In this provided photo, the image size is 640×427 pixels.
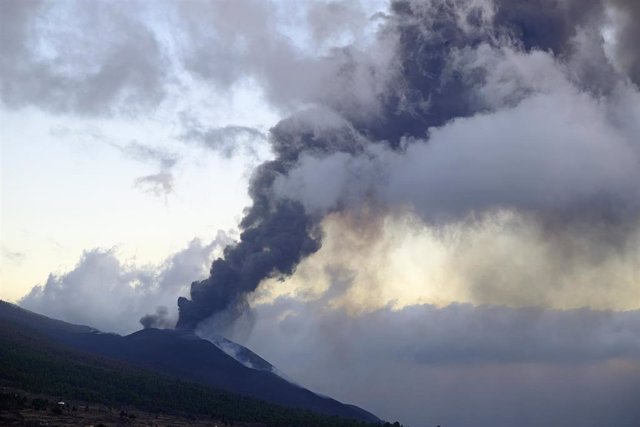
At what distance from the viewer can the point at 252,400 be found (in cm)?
19900

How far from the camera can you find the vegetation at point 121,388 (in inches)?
6068

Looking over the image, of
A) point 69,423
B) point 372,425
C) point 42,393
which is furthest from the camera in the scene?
point 372,425

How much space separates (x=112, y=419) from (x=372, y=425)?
73442mm

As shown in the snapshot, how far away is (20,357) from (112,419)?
1931 inches

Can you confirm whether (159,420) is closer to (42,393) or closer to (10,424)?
(42,393)

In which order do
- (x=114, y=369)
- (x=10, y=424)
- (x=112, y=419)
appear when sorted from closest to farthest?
(x=10, y=424) → (x=112, y=419) → (x=114, y=369)

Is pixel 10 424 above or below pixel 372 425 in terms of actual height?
below

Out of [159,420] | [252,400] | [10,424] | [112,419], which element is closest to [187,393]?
[252,400]

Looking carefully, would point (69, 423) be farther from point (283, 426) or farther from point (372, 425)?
point (372, 425)

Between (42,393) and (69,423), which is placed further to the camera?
(42,393)

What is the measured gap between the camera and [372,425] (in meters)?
186

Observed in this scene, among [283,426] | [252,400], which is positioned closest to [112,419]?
[283,426]

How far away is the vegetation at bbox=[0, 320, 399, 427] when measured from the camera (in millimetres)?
154125

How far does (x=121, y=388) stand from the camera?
6732 inches
